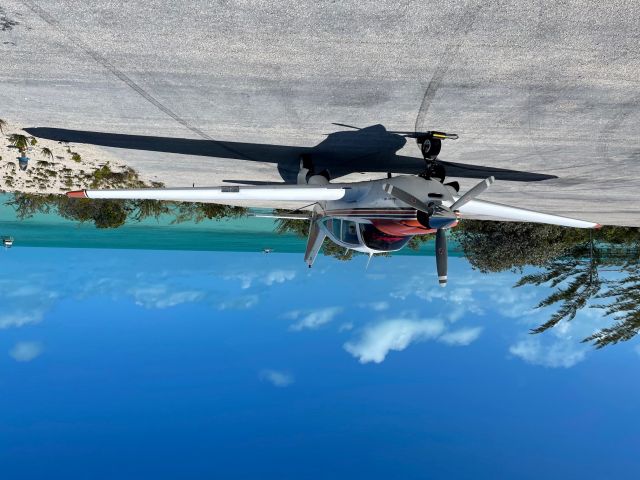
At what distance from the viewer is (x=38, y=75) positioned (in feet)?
36.5

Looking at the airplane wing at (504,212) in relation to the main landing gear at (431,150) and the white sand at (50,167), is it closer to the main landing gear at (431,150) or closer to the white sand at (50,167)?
the main landing gear at (431,150)

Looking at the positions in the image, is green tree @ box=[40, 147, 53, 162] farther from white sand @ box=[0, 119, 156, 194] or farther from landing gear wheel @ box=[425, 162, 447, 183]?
landing gear wheel @ box=[425, 162, 447, 183]

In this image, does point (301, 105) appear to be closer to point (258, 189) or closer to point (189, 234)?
point (258, 189)

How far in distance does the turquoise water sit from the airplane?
1675 centimetres

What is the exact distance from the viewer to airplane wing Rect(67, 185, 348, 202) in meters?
11.4

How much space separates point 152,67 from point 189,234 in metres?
19.5

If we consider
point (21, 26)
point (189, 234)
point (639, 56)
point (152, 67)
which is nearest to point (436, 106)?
point (639, 56)

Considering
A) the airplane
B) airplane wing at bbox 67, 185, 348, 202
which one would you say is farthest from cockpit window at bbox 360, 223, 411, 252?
airplane wing at bbox 67, 185, 348, 202

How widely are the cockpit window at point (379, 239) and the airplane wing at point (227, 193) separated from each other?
123 centimetres

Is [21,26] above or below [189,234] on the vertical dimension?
above

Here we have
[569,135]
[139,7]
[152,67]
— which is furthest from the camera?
[569,135]

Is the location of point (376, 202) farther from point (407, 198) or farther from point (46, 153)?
point (46, 153)

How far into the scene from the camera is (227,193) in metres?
11.3

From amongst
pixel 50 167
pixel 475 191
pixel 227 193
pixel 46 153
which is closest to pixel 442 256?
pixel 475 191
